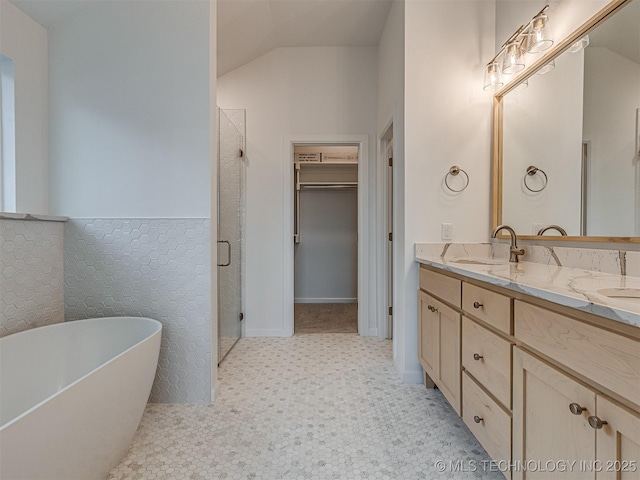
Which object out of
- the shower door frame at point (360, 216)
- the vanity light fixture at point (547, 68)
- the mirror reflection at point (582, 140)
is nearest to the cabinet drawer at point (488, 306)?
the mirror reflection at point (582, 140)

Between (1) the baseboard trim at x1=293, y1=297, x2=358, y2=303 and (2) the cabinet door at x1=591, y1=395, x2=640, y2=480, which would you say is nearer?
(2) the cabinet door at x1=591, y1=395, x2=640, y2=480

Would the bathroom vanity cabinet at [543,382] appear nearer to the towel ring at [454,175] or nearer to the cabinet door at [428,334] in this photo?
the cabinet door at [428,334]

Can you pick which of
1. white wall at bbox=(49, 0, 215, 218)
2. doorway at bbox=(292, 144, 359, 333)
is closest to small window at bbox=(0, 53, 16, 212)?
white wall at bbox=(49, 0, 215, 218)

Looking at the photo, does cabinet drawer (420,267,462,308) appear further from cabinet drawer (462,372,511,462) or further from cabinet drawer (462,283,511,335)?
cabinet drawer (462,372,511,462)

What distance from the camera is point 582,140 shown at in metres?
1.48

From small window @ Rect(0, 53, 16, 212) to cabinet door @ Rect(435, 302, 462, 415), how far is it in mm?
2504

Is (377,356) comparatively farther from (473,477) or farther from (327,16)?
(327,16)

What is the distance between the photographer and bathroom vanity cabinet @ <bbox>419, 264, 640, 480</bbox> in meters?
0.71

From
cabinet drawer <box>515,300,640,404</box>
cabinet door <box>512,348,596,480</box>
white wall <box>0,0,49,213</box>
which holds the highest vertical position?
white wall <box>0,0,49,213</box>

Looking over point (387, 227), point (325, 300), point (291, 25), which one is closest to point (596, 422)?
point (387, 227)

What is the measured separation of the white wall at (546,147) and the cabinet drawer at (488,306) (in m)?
0.64

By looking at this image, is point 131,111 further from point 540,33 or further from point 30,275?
point 540,33

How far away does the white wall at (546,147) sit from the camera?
1532mm

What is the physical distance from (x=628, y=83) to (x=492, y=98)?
948 millimetres
